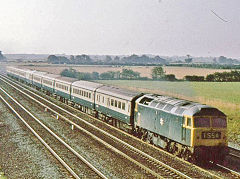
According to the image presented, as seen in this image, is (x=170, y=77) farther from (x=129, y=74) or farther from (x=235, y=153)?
(x=235, y=153)

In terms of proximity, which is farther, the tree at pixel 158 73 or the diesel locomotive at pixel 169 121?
the tree at pixel 158 73

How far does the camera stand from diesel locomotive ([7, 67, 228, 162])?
58.7ft

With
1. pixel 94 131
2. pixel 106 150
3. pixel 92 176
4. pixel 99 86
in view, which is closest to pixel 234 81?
pixel 99 86

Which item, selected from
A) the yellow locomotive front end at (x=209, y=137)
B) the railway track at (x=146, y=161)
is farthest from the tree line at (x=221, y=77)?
the yellow locomotive front end at (x=209, y=137)

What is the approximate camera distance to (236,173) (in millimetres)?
16750

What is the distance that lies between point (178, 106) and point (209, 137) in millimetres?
2549

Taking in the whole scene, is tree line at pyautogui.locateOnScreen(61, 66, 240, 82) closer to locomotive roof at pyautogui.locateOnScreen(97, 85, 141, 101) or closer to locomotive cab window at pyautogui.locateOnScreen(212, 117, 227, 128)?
locomotive roof at pyautogui.locateOnScreen(97, 85, 141, 101)

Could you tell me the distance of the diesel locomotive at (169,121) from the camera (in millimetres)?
17891

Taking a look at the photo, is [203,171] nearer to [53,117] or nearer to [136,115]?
[136,115]

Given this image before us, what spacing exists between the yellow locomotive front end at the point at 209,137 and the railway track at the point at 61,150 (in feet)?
17.4

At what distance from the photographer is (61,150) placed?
69.4 ft

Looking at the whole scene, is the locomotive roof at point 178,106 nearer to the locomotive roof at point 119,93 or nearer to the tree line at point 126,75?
the locomotive roof at point 119,93

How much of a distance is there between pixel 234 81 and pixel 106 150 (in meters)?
60.4

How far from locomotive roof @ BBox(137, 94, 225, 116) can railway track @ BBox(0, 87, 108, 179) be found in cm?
563
